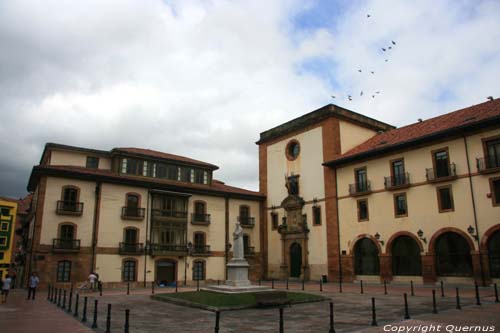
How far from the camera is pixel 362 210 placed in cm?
3334

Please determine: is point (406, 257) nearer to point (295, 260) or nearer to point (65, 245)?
point (295, 260)

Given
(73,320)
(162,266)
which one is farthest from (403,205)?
(73,320)

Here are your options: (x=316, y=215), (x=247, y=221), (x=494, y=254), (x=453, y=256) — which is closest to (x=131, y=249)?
(x=247, y=221)

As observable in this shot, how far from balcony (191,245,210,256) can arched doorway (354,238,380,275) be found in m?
13.4

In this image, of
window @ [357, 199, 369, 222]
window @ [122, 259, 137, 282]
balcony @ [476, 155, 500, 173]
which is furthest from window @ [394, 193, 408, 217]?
window @ [122, 259, 137, 282]

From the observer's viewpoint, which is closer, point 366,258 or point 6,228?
point 366,258

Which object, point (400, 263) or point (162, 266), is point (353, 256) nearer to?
point (400, 263)

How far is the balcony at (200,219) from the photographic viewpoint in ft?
123

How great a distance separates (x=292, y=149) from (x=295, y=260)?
36.0 feet

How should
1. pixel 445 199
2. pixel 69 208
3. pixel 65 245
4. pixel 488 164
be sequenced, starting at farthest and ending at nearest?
pixel 69 208
pixel 65 245
pixel 445 199
pixel 488 164

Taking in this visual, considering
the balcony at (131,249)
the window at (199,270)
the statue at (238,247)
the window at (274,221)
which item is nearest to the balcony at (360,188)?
the window at (274,221)

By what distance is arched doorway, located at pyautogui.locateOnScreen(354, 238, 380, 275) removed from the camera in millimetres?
31953

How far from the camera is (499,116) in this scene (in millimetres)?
24812

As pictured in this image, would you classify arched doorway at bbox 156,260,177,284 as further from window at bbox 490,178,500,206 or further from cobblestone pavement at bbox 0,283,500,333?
window at bbox 490,178,500,206
